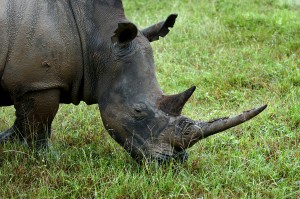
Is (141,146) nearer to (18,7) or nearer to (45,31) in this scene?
(45,31)

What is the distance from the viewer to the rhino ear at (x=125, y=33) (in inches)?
190

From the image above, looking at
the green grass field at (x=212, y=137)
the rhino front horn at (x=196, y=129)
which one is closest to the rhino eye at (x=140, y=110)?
the rhino front horn at (x=196, y=129)

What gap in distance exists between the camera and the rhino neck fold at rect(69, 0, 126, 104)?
512cm

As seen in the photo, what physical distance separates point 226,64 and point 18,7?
4482mm

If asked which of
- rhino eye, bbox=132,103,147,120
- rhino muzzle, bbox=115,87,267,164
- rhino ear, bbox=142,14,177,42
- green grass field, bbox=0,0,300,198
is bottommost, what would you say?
green grass field, bbox=0,0,300,198

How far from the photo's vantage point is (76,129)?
21.1 ft

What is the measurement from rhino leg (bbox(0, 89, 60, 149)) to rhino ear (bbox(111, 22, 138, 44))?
0.71m

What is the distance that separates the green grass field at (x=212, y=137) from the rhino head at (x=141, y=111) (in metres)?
0.21

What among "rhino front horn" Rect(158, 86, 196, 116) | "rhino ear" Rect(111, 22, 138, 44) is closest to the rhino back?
"rhino ear" Rect(111, 22, 138, 44)

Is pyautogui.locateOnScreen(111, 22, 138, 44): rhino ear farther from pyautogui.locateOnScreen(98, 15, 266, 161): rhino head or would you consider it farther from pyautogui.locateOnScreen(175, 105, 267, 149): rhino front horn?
pyautogui.locateOnScreen(175, 105, 267, 149): rhino front horn

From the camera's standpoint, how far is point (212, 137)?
20.0 feet

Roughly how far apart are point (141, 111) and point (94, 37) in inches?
32.5

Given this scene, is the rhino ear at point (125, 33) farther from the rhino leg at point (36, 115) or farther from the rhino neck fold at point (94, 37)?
the rhino leg at point (36, 115)

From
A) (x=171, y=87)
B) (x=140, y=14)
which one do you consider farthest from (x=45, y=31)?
(x=140, y=14)
